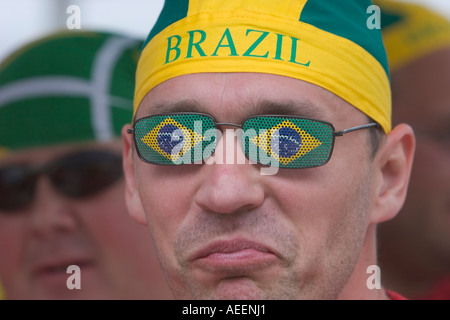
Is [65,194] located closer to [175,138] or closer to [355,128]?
[175,138]

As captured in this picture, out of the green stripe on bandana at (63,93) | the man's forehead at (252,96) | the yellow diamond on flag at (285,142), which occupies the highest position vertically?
the green stripe on bandana at (63,93)

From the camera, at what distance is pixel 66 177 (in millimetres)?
3934

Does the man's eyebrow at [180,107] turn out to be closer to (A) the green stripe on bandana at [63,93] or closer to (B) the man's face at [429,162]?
(A) the green stripe on bandana at [63,93]

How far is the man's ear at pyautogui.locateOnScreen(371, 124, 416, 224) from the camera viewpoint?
2684 millimetres

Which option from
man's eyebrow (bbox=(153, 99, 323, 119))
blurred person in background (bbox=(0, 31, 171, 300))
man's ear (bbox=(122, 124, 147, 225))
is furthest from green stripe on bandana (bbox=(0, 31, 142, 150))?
man's eyebrow (bbox=(153, 99, 323, 119))

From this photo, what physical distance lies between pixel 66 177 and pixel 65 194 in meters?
0.09

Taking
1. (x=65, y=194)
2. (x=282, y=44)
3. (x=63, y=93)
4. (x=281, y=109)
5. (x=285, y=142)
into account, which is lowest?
(x=285, y=142)

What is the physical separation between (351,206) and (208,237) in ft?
1.59

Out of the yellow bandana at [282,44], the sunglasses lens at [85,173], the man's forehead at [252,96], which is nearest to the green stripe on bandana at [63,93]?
the sunglasses lens at [85,173]

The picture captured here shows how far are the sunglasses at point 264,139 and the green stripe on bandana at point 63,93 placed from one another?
5.43 feet

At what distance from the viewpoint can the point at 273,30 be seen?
2.52 metres

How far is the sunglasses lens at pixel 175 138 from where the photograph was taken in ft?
7.98

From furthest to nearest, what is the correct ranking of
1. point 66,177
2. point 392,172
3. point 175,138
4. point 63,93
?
point 63,93 → point 66,177 → point 392,172 → point 175,138

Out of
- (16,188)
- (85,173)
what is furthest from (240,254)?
(16,188)
